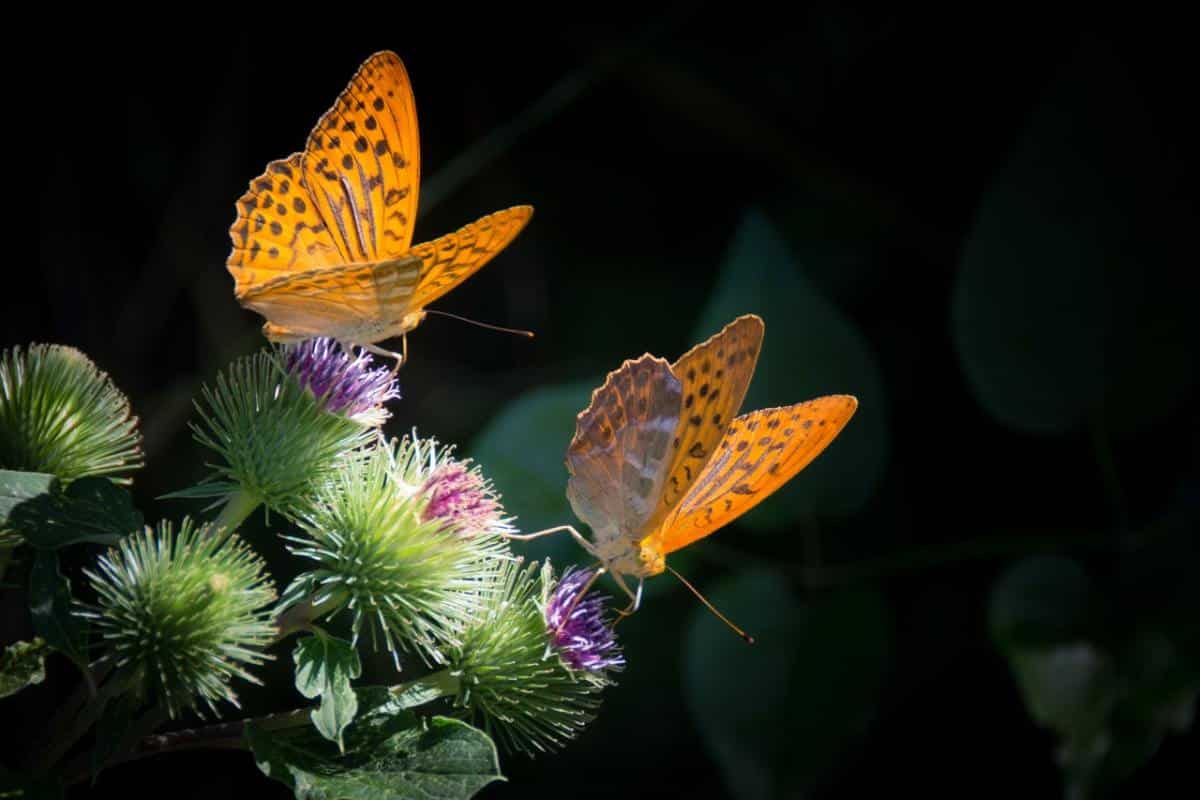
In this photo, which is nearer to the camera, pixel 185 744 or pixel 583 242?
pixel 185 744

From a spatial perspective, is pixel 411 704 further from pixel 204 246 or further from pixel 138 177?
pixel 138 177

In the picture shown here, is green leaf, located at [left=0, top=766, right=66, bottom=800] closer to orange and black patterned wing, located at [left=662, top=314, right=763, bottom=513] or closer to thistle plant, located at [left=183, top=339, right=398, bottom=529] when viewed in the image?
thistle plant, located at [left=183, top=339, right=398, bottom=529]

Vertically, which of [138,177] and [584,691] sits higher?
[138,177]

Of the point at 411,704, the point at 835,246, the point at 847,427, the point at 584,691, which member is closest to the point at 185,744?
the point at 411,704

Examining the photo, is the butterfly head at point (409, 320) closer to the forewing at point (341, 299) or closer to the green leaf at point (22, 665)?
the forewing at point (341, 299)

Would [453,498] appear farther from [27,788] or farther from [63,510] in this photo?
[27,788]

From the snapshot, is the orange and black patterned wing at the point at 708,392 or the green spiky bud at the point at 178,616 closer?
the green spiky bud at the point at 178,616

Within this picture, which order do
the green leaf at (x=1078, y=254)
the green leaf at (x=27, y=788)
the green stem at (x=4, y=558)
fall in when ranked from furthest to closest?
the green leaf at (x=1078, y=254) < the green stem at (x=4, y=558) < the green leaf at (x=27, y=788)

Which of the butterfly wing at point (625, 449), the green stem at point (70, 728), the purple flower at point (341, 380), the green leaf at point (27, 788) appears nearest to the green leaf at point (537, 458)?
the butterfly wing at point (625, 449)
